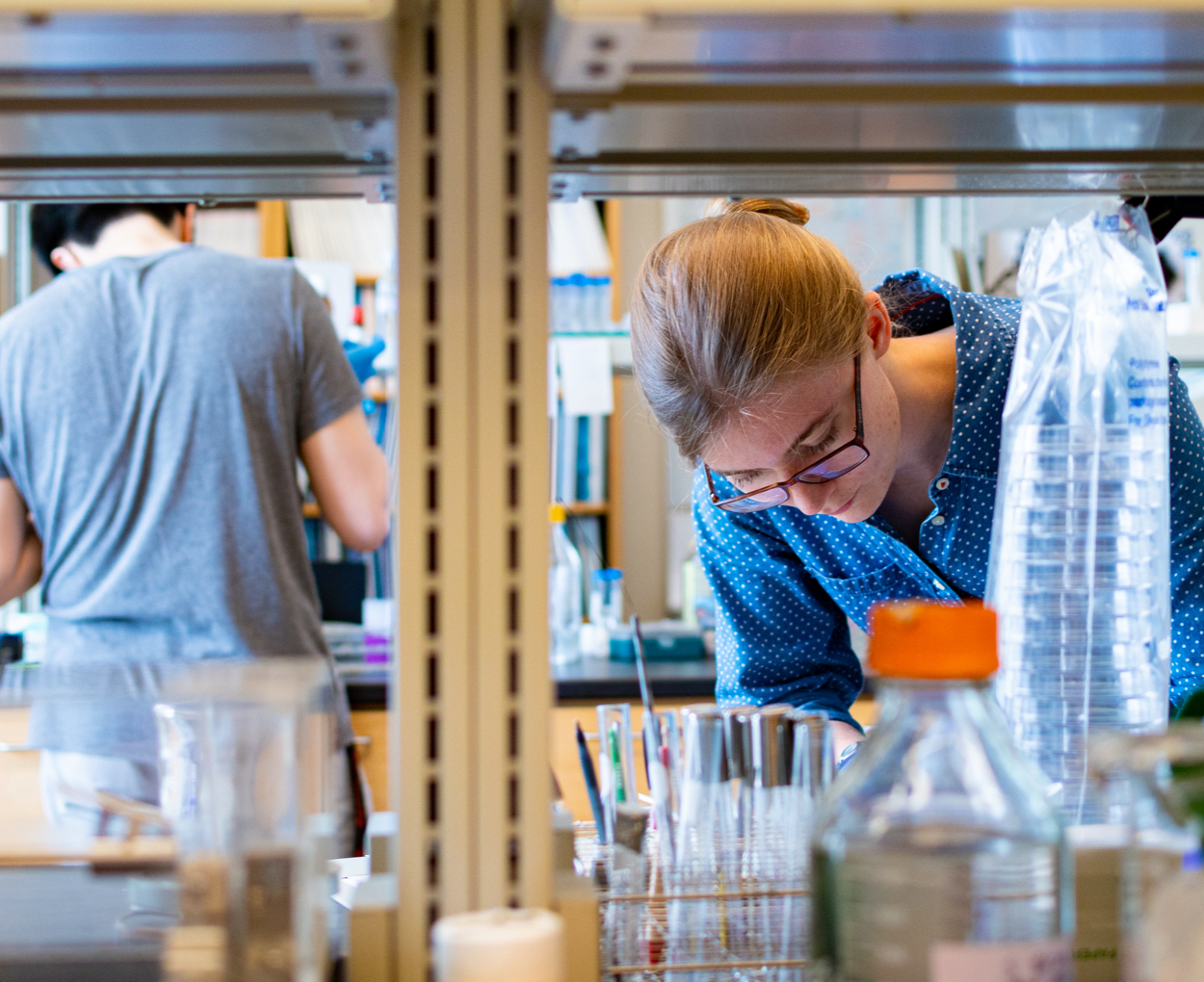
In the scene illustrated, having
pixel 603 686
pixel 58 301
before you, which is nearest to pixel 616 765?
pixel 58 301

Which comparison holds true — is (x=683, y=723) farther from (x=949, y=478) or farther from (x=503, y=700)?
(x=949, y=478)

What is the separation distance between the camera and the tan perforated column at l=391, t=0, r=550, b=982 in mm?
555

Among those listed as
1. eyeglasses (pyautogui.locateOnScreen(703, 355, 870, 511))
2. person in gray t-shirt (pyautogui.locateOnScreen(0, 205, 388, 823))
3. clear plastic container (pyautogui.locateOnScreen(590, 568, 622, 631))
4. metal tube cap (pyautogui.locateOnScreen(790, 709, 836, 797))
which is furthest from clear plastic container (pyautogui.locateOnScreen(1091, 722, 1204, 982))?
clear plastic container (pyautogui.locateOnScreen(590, 568, 622, 631))

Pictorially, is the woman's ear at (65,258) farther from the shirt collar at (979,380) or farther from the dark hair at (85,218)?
the shirt collar at (979,380)

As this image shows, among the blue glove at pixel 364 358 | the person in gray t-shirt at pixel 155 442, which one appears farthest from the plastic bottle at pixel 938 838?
the blue glove at pixel 364 358

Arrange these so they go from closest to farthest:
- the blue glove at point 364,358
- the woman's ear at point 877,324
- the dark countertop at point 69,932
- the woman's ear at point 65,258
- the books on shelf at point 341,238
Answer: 1. the dark countertop at point 69,932
2. the woman's ear at point 877,324
3. the woman's ear at point 65,258
4. the blue glove at point 364,358
5. the books on shelf at point 341,238

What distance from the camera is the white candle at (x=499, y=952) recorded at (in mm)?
474

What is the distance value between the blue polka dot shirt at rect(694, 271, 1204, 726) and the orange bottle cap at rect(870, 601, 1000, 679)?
93 centimetres

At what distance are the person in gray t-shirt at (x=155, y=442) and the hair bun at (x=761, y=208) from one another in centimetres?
65

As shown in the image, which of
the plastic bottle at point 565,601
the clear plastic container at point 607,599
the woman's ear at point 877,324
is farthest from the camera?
the clear plastic container at point 607,599

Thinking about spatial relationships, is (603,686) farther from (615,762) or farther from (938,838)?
(938,838)

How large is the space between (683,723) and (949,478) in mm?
878

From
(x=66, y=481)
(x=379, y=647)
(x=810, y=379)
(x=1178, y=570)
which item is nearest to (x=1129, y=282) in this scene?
(x=810, y=379)

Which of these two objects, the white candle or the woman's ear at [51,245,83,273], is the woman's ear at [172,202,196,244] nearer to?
the woman's ear at [51,245,83,273]
